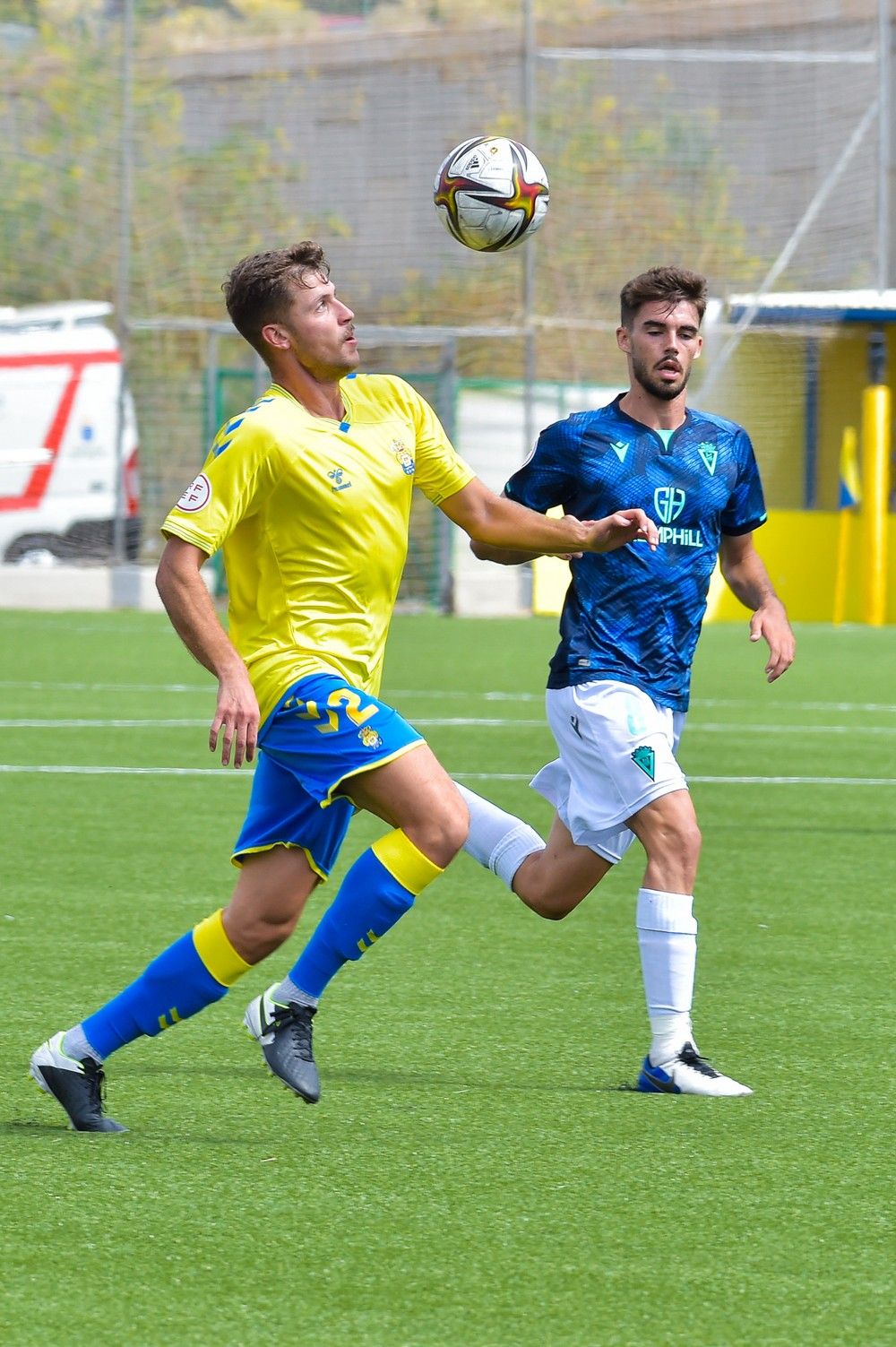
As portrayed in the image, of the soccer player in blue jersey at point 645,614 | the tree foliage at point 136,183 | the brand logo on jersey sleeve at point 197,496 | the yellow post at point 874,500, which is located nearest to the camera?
the brand logo on jersey sleeve at point 197,496

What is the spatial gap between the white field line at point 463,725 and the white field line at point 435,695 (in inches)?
36.6

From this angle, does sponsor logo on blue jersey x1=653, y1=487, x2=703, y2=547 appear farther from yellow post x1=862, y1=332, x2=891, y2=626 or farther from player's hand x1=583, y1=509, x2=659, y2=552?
yellow post x1=862, y1=332, x2=891, y2=626

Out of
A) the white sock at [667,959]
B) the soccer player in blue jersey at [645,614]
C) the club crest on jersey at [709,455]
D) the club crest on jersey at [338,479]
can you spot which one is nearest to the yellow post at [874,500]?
the soccer player in blue jersey at [645,614]

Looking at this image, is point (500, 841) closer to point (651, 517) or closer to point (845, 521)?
point (651, 517)

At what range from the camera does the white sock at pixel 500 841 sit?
5.99 meters

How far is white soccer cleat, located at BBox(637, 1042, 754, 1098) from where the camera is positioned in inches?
203

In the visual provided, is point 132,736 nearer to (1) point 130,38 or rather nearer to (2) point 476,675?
(2) point 476,675

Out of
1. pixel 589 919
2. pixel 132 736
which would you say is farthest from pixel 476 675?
pixel 589 919

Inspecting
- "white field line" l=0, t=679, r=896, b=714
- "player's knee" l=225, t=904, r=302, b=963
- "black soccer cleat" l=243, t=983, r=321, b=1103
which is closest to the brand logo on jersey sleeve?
"player's knee" l=225, t=904, r=302, b=963

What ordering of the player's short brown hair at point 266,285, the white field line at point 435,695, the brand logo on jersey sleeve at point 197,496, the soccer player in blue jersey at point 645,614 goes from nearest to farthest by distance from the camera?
1. the brand logo on jersey sleeve at point 197,496
2. the player's short brown hair at point 266,285
3. the soccer player in blue jersey at point 645,614
4. the white field line at point 435,695

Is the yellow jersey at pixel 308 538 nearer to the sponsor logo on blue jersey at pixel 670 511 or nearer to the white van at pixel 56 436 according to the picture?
the sponsor logo on blue jersey at pixel 670 511

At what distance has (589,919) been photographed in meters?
7.66

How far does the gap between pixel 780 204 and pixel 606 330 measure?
10.3 ft

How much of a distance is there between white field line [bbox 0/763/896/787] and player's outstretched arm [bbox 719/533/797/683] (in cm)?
517
